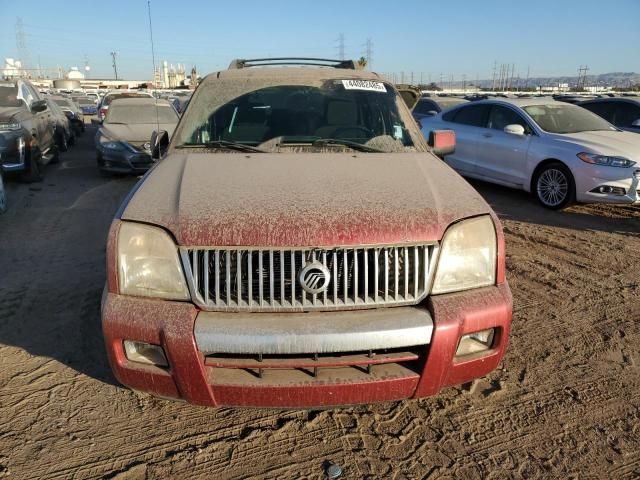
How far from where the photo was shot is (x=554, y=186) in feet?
24.8

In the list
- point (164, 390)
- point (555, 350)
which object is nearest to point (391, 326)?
point (164, 390)

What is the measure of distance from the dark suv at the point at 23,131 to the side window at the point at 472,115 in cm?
761

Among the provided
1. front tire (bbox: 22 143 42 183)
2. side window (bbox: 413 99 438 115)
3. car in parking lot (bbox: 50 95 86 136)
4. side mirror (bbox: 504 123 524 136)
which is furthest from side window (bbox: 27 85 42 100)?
side mirror (bbox: 504 123 524 136)

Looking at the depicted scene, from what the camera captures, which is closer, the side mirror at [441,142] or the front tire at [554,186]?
the side mirror at [441,142]

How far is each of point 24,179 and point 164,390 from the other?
835 centimetres

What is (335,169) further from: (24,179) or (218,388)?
(24,179)

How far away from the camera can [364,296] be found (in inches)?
92.0

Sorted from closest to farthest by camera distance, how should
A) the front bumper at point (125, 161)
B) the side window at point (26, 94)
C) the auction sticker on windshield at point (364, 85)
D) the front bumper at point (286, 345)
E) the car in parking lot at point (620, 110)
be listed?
the front bumper at point (286, 345), the auction sticker on windshield at point (364, 85), the front bumper at point (125, 161), the side window at point (26, 94), the car in parking lot at point (620, 110)

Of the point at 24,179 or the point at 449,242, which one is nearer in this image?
the point at 449,242

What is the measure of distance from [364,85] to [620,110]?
28.9ft

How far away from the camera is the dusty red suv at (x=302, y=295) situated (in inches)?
88.0

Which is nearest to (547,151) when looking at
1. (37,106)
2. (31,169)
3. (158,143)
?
(158,143)

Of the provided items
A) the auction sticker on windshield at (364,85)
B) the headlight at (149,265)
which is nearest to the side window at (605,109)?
the auction sticker on windshield at (364,85)

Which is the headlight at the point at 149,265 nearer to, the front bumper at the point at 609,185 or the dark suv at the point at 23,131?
the front bumper at the point at 609,185
